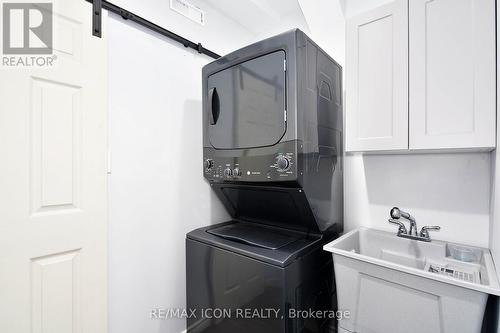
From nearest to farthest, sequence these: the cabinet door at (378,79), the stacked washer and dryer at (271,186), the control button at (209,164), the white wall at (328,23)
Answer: the stacked washer and dryer at (271,186)
the cabinet door at (378,79)
the control button at (209,164)
the white wall at (328,23)

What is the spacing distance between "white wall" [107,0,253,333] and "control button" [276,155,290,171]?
39.2 inches

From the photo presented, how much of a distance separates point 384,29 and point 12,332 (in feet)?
9.22

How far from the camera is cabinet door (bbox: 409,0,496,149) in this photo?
125 centimetres

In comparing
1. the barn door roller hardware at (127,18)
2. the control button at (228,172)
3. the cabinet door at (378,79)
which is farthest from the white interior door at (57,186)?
the cabinet door at (378,79)

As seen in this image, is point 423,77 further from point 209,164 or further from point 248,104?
point 209,164

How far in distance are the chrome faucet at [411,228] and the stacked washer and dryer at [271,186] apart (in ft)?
1.35

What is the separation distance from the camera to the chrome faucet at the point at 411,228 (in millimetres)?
1712

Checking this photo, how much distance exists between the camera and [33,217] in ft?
4.32

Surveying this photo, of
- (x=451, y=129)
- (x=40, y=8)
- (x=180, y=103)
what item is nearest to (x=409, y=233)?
(x=451, y=129)

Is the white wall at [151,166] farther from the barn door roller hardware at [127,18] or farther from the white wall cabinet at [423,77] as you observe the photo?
the white wall cabinet at [423,77]

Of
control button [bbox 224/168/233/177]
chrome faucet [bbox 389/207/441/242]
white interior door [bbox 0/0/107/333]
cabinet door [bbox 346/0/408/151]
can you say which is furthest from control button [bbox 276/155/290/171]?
white interior door [bbox 0/0/107/333]

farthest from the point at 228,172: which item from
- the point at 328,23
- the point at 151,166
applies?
the point at 328,23

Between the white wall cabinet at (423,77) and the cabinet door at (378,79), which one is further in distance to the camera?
the cabinet door at (378,79)

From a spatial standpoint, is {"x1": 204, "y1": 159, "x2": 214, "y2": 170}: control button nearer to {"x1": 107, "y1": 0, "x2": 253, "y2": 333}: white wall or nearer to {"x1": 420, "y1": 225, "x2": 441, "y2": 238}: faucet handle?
{"x1": 107, "y1": 0, "x2": 253, "y2": 333}: white wall
